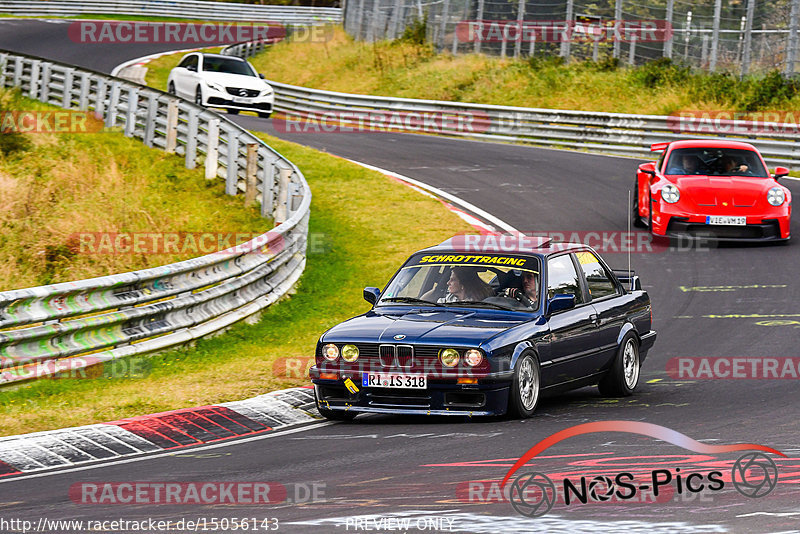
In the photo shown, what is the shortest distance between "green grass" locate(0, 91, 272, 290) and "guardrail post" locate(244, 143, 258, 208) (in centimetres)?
20

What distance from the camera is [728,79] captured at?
101 feet

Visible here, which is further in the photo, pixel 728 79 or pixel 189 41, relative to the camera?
pixel 189 41

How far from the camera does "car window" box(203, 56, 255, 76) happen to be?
29656 millimetres

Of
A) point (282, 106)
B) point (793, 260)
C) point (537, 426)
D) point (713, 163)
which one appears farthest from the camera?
point (282, 106)

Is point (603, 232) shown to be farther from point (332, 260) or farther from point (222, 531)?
point (222, 531)

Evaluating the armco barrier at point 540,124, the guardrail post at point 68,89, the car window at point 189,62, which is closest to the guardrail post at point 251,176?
the guardrail post at point 68,89

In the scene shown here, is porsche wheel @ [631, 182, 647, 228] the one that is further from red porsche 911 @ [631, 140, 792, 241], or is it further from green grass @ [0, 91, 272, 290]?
green grass @ [0, 91, 272, 290]

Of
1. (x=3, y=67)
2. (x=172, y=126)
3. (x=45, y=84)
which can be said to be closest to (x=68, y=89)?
(x=45, y=84)

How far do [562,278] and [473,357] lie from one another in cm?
170

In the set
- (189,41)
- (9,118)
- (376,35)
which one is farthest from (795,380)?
(189,41)

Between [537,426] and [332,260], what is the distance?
932 cm

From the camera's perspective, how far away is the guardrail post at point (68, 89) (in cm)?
2467

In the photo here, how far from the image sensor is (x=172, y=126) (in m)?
21.0

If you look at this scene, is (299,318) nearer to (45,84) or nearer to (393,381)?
(393,381)
